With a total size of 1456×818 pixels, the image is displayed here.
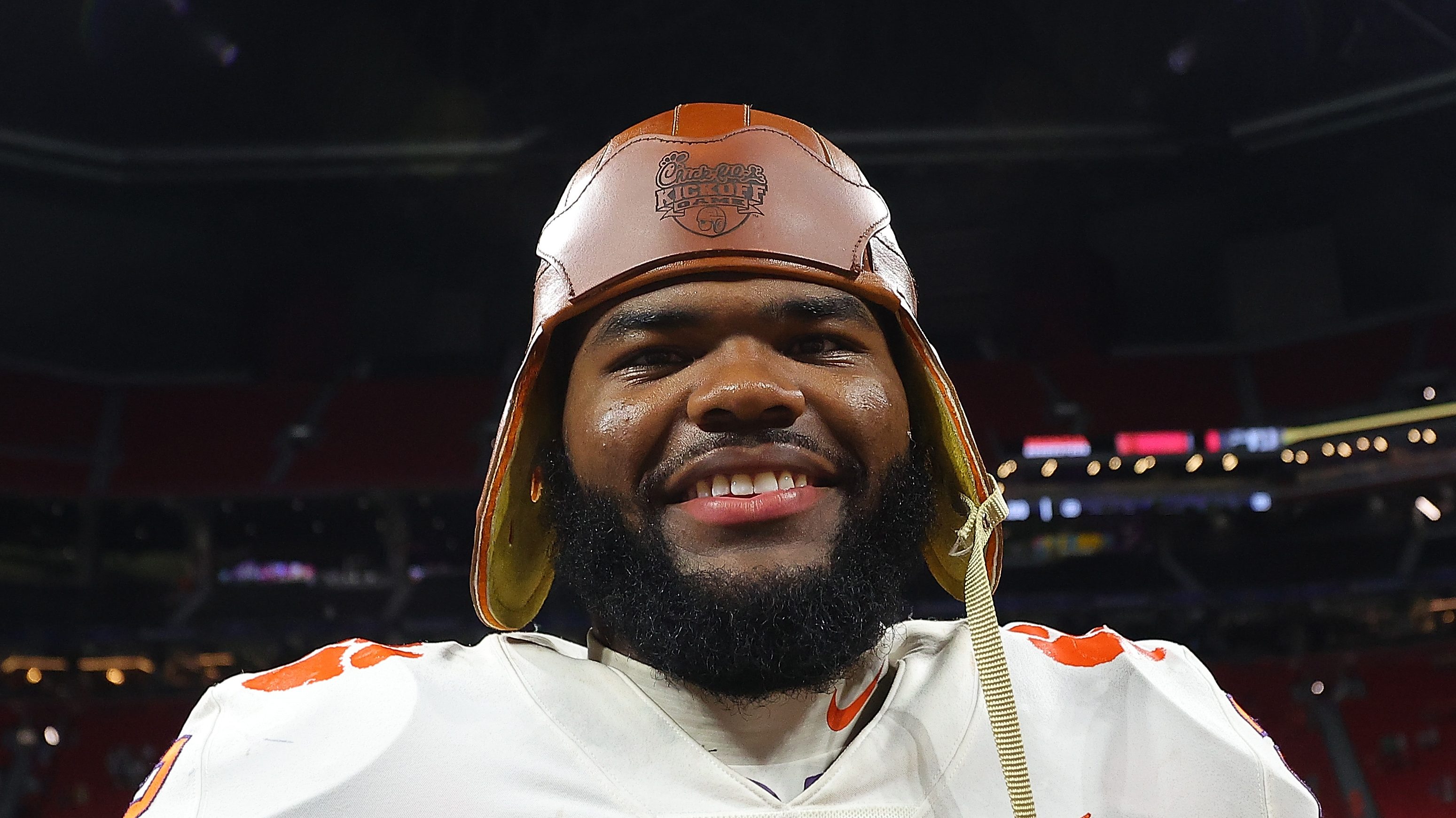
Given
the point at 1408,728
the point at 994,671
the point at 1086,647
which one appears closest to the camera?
the point at 994,671

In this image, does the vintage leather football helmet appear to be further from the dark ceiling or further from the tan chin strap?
the dark ceiling

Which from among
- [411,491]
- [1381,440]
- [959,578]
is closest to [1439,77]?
[1381,440]

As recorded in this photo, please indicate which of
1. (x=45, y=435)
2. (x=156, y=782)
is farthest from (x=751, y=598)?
(x=45, y=435)

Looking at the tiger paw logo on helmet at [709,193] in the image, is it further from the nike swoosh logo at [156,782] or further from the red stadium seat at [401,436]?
the red stadium seat at [401,436]

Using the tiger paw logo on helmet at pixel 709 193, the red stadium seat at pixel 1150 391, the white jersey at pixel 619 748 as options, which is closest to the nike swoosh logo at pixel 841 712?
the white jersey at pixel 619 748

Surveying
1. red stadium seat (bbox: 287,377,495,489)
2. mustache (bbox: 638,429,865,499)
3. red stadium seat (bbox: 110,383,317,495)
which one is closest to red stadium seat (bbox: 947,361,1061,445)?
red stadium seat (bbox: 287,377,495,489)

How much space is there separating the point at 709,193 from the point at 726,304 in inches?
6.6

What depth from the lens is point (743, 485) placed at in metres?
1.10

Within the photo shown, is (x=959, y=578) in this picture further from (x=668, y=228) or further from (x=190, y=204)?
(x=190, y=204)

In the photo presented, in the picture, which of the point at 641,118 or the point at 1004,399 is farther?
the point at 1004,399

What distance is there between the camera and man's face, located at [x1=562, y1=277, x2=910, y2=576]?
1096 millimetres

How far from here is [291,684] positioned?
1.16 meters

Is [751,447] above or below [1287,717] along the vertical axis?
above

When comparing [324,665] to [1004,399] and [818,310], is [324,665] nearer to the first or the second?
[818,310]
